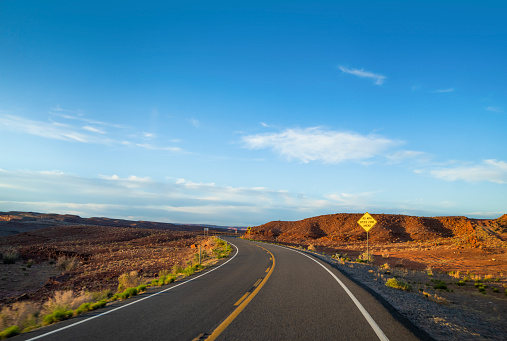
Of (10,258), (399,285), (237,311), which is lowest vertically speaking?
(10,258)

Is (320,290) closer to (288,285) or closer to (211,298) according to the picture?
(288,285)

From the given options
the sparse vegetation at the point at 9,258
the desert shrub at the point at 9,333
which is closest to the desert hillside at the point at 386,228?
the desert shrub at the point at 9,333

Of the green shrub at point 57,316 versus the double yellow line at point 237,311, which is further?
the green shrub at point 57,316

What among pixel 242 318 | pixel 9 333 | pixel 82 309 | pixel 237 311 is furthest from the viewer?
pixel 82 309

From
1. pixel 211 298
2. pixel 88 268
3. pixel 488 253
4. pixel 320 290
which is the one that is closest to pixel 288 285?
pixel 320 290

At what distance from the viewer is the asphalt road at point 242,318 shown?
5.32 metres

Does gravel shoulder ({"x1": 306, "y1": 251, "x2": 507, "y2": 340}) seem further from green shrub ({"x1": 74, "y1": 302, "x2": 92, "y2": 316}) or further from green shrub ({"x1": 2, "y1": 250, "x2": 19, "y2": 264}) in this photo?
green shrub ({"x1": 2, "y1": 250, "x2": 19, "y2": 264})

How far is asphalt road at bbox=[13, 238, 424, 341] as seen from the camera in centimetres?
532

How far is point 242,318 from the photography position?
6293 mm

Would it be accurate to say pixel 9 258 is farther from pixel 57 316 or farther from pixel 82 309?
pixel 57 316

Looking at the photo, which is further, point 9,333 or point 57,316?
point 57,316

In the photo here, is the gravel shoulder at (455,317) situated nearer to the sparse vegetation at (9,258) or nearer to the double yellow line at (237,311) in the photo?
the double yellow line at (237,311)

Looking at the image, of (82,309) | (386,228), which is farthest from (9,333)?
(386,228)

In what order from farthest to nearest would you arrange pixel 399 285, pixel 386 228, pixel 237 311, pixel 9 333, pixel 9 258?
pixel 386 228 < pixel 9 258 < pixel 399 285 < pixel 237 311 < pixel 9 333
